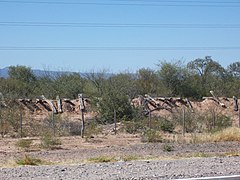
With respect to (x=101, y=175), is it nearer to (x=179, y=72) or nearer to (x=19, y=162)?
(x=19, y=162)

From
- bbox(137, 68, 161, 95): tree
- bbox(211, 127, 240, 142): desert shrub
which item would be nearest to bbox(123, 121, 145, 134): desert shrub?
bbox(211, 127, 240, 142): desert shrub

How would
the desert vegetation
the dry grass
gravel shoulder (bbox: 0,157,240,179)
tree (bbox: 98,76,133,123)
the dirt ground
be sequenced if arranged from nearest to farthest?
gravel shoulder (bbox: 0,157,240,179), the dirt ground, the dry grass, the desert vegetation, tree (bbox: 98,76,133,123)

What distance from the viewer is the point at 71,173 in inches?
477

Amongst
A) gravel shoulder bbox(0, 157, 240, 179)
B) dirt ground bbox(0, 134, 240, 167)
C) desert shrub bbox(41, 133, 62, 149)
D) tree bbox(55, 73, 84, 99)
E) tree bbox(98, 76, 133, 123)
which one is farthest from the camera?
tree bbox(55, 73, 84, 99)

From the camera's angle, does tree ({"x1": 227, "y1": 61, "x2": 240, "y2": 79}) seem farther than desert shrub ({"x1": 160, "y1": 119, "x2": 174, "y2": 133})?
Yes

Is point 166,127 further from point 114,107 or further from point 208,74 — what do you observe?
point 208,74

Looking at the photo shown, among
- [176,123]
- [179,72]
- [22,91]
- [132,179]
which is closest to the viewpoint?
[132,179]

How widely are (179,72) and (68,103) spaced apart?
15858 millimetres

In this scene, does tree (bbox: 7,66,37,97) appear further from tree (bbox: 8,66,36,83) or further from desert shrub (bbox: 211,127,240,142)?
desert shrub (bbox: 211,127,240,142)

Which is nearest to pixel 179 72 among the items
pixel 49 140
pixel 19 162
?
pixel 49 140

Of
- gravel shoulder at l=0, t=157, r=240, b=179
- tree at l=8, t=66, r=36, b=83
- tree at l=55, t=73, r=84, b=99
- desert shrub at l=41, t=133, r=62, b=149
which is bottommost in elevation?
gravel shoulder at l=0, t=157, r=240, b=179

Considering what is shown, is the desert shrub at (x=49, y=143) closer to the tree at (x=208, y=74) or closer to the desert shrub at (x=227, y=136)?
the desert shrub at (x=227, y=136)

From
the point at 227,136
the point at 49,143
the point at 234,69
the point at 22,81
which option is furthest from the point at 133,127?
the point at 234,69

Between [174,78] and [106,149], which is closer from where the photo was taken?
[106,149]
